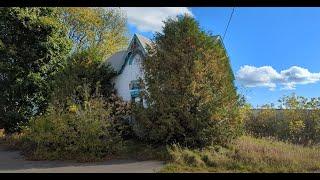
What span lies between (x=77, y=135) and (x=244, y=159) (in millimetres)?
6107

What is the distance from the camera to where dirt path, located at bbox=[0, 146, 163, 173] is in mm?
12430

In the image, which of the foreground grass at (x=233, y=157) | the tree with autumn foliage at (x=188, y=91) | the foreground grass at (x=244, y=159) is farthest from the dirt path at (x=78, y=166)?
the tree with autumn foliage at (x=188, y=91)

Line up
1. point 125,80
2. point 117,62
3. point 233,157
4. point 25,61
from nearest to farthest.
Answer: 1. point 233,157
2. point 125,80
3. point 25,61
4. point 117,62

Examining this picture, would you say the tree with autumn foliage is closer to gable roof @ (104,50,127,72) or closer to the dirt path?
the dirt path

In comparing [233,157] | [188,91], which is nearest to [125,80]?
[188,91]

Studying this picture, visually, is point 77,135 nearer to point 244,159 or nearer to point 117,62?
point 244,159

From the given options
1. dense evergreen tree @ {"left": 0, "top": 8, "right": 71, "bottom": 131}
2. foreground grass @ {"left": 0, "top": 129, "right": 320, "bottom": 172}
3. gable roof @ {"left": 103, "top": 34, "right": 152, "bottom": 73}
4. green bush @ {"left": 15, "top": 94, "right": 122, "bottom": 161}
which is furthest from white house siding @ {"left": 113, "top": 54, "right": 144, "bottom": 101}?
foreground grass @ {"left": 0, "top": 129, "right": 320, "bottom": 172}

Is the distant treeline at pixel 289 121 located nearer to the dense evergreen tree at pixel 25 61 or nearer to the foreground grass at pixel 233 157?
the foreground grass at pixel 233 157

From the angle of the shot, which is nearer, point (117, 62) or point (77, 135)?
point (77, 135)

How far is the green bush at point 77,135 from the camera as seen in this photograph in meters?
15.5

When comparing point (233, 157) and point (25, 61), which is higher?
point (25, 61)

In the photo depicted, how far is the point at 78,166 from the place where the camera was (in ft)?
44.7

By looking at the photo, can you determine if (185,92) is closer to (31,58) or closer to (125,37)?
(31,58)

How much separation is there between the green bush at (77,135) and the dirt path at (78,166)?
0.88 metres
